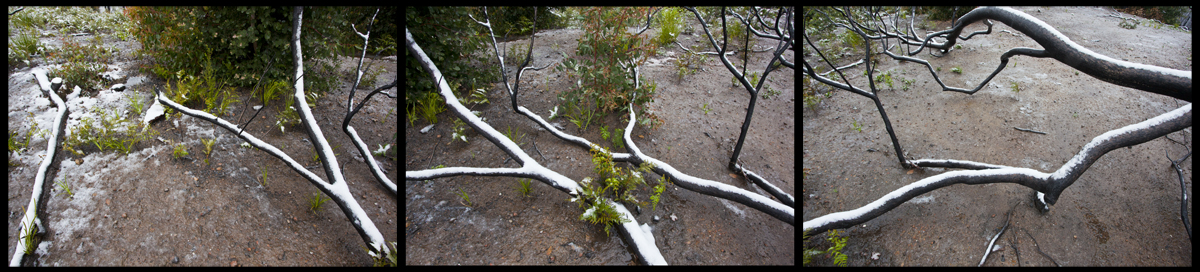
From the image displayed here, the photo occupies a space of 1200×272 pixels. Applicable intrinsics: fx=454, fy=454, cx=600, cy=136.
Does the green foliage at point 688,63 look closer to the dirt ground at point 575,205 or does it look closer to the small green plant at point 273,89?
the dirt ground at point 575,205

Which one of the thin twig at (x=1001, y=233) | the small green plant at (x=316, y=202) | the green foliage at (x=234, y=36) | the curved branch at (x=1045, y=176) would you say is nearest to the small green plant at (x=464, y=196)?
the small green plant at (x=316, y=202)

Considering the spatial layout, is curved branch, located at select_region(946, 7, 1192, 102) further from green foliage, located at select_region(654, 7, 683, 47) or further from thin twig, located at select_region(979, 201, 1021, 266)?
green foliage, located at select_region(654, 7, 683, 47)

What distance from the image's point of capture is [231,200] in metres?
1.81

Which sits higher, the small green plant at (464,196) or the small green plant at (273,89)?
the small green plant at (273,89)

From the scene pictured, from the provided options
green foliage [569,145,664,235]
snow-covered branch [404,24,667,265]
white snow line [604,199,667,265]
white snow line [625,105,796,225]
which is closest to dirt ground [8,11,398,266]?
snow-covered branch [404,24,667,265]

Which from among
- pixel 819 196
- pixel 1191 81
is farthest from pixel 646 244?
pixel 1191 81

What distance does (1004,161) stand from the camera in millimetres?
2135

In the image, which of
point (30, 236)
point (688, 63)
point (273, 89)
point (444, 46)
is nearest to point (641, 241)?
point (444, 46)

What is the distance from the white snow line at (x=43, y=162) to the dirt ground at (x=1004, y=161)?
8.62ft

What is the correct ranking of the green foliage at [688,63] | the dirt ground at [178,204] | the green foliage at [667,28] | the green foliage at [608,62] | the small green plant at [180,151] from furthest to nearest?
the green foliage at [667,28], the green foliage at [688,63], the green foliage at [608,62], the small green plant at [180,151], the dirt ground at [178,204]

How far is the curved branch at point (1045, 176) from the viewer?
1.48 m

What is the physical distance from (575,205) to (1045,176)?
1713 millimetres

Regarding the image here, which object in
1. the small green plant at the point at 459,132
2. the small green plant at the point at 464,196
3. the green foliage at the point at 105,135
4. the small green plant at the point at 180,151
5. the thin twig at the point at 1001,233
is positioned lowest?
Answer: the small green plant at the point at 464,196

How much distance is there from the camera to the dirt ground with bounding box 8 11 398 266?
152 centimetres
